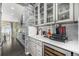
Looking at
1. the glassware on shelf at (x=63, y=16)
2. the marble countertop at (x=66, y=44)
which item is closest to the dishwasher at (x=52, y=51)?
the marble countertop at (x=66, y=44)

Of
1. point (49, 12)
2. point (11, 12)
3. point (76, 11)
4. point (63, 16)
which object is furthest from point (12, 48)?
point (76, 11)

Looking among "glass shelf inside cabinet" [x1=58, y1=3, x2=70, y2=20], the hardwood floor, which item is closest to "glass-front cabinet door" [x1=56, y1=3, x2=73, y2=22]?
"glass shelf inside cabinet" [x1=58, y1=3, x2=70, y2=20]

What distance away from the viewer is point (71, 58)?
4.75ft

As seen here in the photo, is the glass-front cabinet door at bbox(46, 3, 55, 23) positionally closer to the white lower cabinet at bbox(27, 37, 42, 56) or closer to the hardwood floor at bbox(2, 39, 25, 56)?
the white lower cabinet at bbox(27, 37, 42, 56)

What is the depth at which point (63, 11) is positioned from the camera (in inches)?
63.5

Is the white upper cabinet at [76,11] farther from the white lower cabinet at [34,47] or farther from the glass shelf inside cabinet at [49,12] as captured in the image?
the white lower cabinet at [34,47]

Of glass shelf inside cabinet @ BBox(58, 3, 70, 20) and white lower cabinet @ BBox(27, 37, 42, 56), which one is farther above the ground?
glass shelf inside cabinet @ BBox(58, 3, 70, 20)

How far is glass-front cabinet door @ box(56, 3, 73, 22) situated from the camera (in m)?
1.54

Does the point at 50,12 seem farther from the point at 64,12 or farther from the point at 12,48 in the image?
the point at 12,48

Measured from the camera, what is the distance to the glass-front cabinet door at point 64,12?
154cm

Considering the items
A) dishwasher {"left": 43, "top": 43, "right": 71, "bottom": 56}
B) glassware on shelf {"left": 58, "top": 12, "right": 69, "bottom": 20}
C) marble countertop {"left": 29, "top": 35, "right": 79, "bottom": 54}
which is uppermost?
glassware on shelf {"left": 58, "top": 12, "right": 69, "bottom": 20}

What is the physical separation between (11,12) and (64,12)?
0.73m

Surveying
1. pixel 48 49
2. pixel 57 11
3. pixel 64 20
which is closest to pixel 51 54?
pixel 48 49

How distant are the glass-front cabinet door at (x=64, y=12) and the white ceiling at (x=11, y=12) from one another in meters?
0.51
